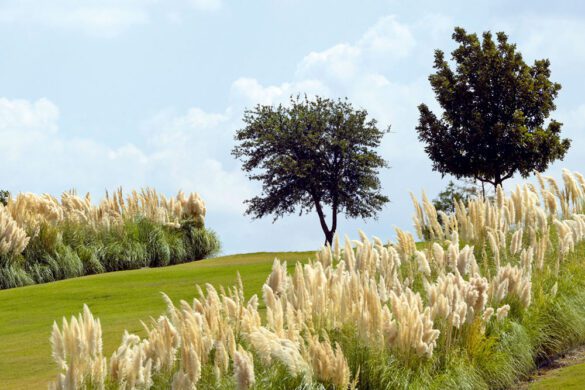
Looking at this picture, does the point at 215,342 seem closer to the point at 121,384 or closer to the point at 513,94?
the point at 121,384

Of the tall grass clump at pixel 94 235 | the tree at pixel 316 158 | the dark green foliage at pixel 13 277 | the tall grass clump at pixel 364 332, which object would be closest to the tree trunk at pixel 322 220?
the tree at pixel 316 158

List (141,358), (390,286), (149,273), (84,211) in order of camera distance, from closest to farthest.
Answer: (141,358), (390,286), (149,273), (84,211)

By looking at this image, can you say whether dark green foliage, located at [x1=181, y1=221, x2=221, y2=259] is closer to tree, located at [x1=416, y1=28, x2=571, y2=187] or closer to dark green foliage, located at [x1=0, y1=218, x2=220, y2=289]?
dark green foliage, located at [x1=0, y1=218, x2=220, y2=289]

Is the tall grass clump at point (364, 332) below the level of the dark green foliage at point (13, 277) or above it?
below

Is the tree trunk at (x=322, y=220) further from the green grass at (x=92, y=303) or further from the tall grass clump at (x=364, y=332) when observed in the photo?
the tall grass clump at (x=364, y=332)

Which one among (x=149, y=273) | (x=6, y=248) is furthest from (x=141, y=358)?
(x=6, y=248)

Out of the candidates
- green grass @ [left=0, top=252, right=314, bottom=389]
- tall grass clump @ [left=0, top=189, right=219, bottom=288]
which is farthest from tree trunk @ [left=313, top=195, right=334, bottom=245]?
green grass @ [left=0, top=252, right=314, bottom=389]

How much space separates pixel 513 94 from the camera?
39750mm

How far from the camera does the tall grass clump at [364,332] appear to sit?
6.77m

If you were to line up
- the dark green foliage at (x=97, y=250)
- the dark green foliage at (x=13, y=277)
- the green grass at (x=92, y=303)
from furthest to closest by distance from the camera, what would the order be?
the dark green foliage at (x=97, y=250) → the dark green foliage at (x=13, y=277) → the green grass at (x=92, y=303)

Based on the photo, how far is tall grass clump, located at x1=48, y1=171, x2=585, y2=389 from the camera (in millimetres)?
6770

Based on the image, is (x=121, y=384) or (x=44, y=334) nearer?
(x=121, y=384)

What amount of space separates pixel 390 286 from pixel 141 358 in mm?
3843

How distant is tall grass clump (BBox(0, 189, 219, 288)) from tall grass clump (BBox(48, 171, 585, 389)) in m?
10.8
